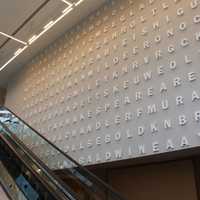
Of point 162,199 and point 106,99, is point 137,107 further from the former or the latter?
point 162,199

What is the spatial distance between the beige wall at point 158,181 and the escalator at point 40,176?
197 centimetres

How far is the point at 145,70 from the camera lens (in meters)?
5.62

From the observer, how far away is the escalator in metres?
3.08

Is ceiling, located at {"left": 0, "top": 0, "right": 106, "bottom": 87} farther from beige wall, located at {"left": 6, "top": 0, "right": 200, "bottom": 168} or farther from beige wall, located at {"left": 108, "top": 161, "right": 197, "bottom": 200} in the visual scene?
beige wall, located at {"left": 108, "top": 161, "right": 197, "bottom": 200}

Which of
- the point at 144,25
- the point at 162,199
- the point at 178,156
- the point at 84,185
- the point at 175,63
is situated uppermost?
the point at 144,25

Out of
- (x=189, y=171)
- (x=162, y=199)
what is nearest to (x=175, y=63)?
(x=189, y=171)

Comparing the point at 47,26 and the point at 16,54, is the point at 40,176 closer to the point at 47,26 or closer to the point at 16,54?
the point at 47,26

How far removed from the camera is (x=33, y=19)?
792 centimetres

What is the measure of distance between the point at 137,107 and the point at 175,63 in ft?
3.64

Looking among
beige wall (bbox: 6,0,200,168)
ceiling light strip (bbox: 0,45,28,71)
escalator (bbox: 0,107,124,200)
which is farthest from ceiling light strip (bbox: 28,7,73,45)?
escalator (bbox: 0,107,124,200)

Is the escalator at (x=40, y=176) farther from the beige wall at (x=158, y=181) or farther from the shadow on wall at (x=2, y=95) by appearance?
the shadow on wall at (x=2, y=95)

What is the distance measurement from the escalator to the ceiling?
3.56m

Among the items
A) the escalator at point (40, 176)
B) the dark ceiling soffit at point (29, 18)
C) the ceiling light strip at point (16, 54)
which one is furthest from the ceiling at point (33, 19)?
the escalator at point (40, 176)

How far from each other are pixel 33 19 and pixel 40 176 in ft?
18.9
